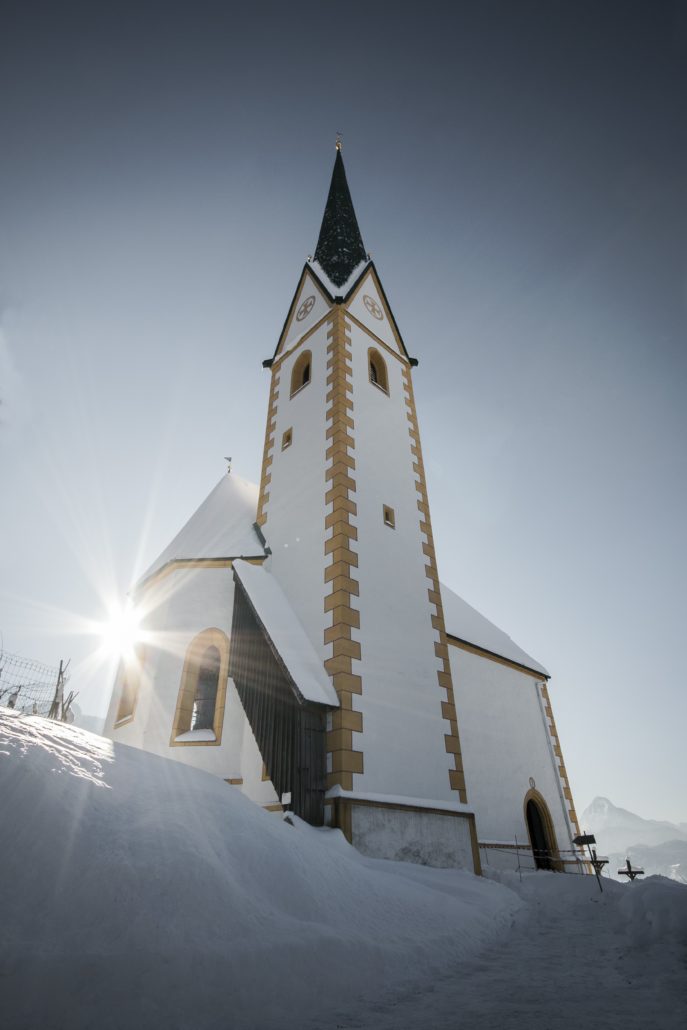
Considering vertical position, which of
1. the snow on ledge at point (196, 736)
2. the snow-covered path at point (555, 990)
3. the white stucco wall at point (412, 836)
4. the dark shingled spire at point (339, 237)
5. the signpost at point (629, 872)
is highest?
the dark shingled spire at point (339, 237)

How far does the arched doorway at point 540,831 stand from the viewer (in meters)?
14.3

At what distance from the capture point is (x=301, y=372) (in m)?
17.1

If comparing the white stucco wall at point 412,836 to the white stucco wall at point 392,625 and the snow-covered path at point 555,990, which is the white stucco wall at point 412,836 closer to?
the white stucco wall at point 392,625

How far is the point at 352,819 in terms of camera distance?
870cm

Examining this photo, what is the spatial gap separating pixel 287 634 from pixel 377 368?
9.60m

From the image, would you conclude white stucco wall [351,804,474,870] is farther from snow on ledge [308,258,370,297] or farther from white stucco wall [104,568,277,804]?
snow on ledge [308,258,370,297]

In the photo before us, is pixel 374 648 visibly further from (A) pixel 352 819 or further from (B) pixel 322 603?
(A) pixel 352 819

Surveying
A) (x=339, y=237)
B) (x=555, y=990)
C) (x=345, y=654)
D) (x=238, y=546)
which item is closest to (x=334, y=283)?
(x=339, y=237)

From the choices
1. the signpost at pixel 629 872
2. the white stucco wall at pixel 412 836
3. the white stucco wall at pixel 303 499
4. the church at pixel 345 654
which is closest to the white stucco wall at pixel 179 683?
the church at pixel 345 654

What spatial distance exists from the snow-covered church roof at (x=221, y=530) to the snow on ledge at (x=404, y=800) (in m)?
6.05

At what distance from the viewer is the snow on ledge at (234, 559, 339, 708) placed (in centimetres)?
955

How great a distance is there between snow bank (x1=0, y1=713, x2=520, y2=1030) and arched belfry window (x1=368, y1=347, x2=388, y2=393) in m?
13.1

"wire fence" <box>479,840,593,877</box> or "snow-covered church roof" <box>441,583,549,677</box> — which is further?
"snow-covered church roof" <box>441,583,549,677</box>

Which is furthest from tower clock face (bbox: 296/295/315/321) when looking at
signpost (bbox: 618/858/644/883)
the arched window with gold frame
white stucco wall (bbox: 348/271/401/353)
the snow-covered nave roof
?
signpost (bbox: 618/858/644/883)
